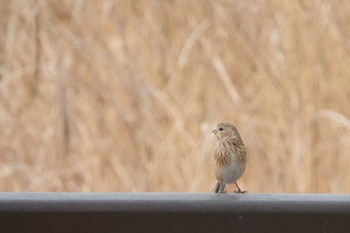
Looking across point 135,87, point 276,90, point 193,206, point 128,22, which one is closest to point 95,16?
point 128,22

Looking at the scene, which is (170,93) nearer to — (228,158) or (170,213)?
(228,158)

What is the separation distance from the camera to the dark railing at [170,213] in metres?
1.87

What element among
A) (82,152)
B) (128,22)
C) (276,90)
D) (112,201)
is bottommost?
(112,201)

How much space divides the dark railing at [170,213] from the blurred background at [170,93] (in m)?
2.32

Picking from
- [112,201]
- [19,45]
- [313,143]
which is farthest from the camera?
[19,45]

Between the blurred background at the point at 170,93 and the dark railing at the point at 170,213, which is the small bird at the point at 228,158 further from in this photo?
the blurred background at the point at 170,93

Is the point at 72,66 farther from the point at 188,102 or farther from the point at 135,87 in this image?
the point at 188,102

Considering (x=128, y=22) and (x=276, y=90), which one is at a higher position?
(x=128, y=22)

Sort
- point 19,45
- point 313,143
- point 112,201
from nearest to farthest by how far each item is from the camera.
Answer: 1. point 112,201
2. point 313,143
3. point 19,45

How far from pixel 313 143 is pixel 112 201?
263 cm

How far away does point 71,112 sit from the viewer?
4578 millimetres

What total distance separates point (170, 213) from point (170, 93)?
2680 mm

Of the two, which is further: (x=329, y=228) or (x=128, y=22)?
(x=128, y=22)

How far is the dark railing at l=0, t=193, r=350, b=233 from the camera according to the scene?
1.87 metres
